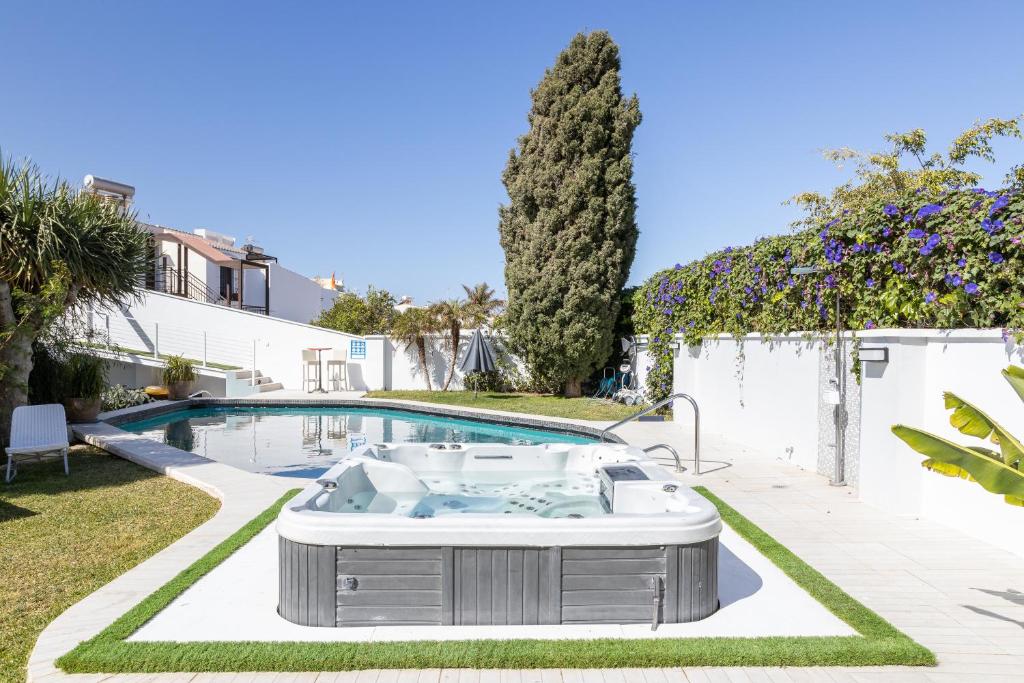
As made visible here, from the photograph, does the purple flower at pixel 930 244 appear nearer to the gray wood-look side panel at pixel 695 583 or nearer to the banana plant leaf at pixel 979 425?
the banana plant leaf at pixel 979 425

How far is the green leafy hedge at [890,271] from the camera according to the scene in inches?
205

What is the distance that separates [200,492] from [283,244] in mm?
28410

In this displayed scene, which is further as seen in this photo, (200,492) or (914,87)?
(914,87)

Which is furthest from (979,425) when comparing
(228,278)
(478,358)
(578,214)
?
(228,278)

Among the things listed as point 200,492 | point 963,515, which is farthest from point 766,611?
point 200,492

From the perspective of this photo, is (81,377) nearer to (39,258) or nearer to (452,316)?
(39,258)

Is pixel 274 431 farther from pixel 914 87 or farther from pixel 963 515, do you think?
pixel 914 87

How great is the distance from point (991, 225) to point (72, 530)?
8.91 metres

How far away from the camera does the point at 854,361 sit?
716cm

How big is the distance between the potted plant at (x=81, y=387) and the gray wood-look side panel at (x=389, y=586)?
35.1ft

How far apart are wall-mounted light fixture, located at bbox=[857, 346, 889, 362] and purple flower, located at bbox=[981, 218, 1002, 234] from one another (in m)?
1.43

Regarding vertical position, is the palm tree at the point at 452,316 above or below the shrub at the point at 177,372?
above

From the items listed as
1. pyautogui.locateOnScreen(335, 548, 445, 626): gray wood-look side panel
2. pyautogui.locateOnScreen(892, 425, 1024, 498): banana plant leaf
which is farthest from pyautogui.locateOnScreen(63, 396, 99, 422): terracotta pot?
pyautogui.locateOnScreen(892, 425, 1024, 498): banana plant leaf

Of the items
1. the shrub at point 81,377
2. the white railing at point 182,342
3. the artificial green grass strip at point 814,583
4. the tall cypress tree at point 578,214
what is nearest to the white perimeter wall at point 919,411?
the artificial green grass strip at point 814,583
